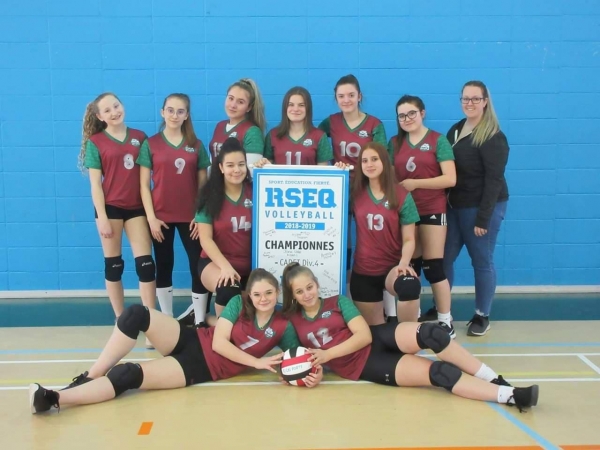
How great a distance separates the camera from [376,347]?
362 cm

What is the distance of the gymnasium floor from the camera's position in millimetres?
2924

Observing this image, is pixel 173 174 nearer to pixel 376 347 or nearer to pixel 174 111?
pixel 174 111

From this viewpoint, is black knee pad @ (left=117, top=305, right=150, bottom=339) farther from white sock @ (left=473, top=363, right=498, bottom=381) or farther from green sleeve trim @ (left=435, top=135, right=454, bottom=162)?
green sleeve trim @ (left=435, top=135, right=454, bottom=162)

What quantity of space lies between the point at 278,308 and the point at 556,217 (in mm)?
3047

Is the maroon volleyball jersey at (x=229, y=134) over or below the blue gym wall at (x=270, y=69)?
below

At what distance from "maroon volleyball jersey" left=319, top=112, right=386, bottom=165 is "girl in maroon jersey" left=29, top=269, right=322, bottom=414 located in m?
1.23

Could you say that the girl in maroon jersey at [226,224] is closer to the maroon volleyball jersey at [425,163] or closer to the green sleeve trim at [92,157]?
the green sleeve trim at [92,157]

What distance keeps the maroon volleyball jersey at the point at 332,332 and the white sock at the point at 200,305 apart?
103 cm

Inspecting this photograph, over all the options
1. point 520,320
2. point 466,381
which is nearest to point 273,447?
point 466,381

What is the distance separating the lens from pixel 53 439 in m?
2.96

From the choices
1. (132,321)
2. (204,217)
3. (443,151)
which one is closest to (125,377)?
(132,321)

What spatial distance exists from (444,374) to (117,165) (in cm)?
251

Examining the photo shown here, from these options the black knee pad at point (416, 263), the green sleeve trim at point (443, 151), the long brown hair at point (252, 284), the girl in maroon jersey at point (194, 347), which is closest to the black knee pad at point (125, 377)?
the girl in maroon jersey at point (194, 347)

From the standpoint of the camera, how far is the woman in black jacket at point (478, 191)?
14.4 ft
